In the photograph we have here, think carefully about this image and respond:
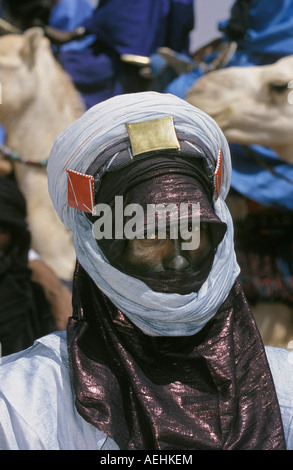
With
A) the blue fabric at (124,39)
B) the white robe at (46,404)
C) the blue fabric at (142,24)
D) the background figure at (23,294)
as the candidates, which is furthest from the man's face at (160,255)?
the blue fabric at (142,24)

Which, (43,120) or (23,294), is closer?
(23,294)

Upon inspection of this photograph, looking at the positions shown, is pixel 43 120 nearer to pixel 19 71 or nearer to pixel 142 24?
pixel 19 71

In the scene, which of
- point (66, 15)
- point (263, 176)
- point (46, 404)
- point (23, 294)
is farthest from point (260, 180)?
point (66, 15)

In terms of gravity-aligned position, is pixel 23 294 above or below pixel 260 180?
below

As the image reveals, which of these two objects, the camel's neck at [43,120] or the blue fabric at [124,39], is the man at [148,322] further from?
the blue fabric at [124,39]

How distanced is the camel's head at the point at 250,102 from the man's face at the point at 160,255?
2077mm

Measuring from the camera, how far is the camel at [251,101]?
349cm

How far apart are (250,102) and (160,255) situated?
218 cm

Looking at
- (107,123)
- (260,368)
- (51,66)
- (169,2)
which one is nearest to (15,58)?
(51,66)

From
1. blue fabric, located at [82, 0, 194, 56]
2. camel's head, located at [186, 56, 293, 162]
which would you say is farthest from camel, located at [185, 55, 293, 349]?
blue fabric, located at [82, 0, 194, 56]

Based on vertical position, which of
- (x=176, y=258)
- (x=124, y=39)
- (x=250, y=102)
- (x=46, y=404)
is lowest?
(x=46, y=404)

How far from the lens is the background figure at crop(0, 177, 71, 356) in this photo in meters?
3.19

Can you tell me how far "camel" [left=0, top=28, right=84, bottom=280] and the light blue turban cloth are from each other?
2.44 m

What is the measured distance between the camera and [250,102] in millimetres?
3514
